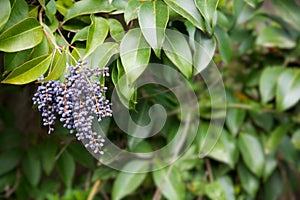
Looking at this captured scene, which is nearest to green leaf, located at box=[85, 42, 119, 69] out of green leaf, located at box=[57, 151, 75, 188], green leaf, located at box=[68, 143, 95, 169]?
green leaf, located at box=[68, 143, 95, 169]

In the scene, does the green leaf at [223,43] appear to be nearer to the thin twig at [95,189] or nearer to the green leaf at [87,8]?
the green leaf at [87,8]

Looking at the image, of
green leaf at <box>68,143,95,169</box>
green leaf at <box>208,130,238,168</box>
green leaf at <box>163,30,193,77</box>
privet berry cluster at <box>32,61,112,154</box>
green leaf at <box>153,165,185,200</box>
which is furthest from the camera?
green leaf at <box>208,130,238,168</box>

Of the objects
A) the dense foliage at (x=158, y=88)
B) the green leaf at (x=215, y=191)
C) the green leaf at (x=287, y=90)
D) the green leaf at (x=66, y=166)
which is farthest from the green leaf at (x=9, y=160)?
the green leaf at (x=287, y=90)

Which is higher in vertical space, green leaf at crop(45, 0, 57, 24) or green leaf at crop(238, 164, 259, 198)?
green leaf at crop(45, 0, 57, 24)

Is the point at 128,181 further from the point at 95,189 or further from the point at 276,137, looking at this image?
the point at 276,137

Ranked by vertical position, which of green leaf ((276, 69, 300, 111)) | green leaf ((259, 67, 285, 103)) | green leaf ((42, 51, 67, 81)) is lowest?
green leaf ((259, 67, 285, 103))

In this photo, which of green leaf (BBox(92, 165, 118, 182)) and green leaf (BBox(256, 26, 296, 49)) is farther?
green leaf (BBox(256, 26, 296, 49))

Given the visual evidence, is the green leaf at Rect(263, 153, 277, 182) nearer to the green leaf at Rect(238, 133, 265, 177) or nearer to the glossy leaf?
the green leaf at Rect(238, 133, 265, 177)
